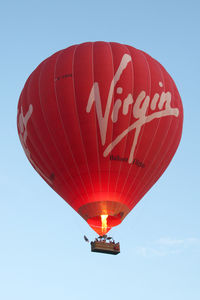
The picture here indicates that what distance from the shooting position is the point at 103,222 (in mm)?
29656

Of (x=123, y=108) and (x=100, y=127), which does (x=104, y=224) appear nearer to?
(x=100, y=127)

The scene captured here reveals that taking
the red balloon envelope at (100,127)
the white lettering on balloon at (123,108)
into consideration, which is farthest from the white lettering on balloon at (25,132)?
the white lettering on balloon at (123,108)

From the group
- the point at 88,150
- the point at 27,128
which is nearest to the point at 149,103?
the point at 88,150

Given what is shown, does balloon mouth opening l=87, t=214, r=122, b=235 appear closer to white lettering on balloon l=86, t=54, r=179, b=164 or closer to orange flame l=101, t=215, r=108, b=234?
orange flame l=101, t=215, r=108, b=234

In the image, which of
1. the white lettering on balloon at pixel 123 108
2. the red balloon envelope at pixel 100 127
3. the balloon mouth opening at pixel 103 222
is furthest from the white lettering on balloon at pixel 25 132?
the white lettering on balloon at pixel 123 108

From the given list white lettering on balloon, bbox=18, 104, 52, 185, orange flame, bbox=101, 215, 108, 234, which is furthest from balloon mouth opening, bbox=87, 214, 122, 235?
white lettering on balloon, bbox=18, 104, 52, 185

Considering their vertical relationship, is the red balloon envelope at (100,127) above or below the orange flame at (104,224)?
above

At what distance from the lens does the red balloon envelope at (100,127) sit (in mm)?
29203

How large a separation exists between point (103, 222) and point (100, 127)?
374cm

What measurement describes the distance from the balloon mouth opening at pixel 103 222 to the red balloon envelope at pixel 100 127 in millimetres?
39

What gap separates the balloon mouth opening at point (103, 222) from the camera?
2964 centimetres

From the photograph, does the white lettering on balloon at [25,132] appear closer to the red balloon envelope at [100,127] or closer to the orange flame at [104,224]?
the red balloon envelope at [100,127]

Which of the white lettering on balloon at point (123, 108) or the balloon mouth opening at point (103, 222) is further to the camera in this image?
the balloon mouth opening at point (103, 222)

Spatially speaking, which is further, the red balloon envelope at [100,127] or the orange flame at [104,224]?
the orange flame at [104,224]
